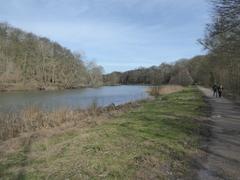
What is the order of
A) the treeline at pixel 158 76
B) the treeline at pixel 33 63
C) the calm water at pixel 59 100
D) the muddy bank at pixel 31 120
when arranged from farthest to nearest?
the treeline at pixel 158 76
the treeline at pixel 33 63
the calm water at pixel 59 100
the muddy bank at pixel 31 120

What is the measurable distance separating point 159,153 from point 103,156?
1444 mm

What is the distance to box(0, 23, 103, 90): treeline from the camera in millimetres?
77250

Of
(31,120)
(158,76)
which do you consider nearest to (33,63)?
(158,76)

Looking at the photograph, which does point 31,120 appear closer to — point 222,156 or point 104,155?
point 104,155

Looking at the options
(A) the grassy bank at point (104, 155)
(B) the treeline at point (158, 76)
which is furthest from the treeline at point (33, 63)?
(A) the grassy bank at point (104, 155)

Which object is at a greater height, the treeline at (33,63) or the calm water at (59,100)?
the treeline at (33,63)

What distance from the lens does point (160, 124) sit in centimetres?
1346

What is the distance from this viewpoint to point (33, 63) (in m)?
87.7

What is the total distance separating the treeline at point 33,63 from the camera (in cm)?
7725

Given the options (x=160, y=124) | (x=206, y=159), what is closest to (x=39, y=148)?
(x=206, y=159)

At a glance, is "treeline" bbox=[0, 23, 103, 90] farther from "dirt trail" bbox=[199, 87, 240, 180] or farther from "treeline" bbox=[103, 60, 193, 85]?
"dirt trail" bbox=[199, 87, 240, 180]

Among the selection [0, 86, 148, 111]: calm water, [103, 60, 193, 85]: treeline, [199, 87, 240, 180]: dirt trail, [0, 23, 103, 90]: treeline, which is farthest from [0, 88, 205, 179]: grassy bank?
[103, 60, 193, 85]: treeline

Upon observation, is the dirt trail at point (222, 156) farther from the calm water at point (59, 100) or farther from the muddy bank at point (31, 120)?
the calm water at point (59, 100)

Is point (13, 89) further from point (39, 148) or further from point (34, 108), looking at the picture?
point (39, 148)
